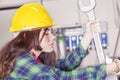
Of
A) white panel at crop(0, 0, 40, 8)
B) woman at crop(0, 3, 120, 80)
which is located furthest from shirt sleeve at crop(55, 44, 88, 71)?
white panel at crop(0, 0, 40, 8)

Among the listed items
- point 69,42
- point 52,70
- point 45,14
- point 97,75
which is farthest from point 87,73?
point 69,42

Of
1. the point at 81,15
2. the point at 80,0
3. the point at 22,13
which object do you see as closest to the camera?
the point at 22,13

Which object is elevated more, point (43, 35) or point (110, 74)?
point (43, 35)

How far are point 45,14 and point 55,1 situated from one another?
0.68 m

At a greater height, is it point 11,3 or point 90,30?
point 11,3

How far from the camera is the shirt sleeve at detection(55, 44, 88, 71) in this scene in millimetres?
1474

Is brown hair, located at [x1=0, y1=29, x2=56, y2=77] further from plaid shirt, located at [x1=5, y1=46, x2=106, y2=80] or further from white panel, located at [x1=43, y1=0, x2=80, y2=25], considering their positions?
white panel, located at [x1=43, y1=0, x2=80, y2=25]

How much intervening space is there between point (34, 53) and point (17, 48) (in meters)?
0.09

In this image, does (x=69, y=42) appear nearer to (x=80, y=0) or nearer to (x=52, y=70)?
(x=80, y=0)

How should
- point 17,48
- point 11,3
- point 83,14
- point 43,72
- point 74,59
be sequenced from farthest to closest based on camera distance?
point 11,3
point 83,14
point 74,59
point 17,48
point 43,72

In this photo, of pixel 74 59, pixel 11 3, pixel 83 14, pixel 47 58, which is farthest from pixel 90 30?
pixel 11 3

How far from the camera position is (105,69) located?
3.99 feet

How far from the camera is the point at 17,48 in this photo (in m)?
1.31

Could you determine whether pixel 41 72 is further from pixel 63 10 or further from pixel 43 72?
pixel 63 10
